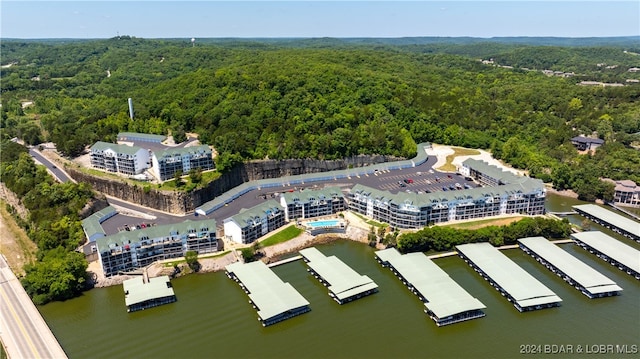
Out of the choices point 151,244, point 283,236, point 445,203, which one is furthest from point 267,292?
point 445,203

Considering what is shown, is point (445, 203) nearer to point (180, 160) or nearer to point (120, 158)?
point (180, 160)

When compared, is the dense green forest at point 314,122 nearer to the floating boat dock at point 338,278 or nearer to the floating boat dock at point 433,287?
the floating boat dock at point 433,287

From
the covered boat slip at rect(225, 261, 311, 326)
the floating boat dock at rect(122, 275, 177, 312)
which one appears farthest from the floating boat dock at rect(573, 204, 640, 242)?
the floating boat dock at rect(122, 275, 177, 312)

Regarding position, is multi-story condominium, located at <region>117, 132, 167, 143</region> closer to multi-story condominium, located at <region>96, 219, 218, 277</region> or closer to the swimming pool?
multi-story condominium, located at <region>96, 219, 218, 277</region>

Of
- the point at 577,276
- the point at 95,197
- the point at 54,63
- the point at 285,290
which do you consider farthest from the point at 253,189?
the point at 54,63

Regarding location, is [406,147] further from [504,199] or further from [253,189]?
[253,189]

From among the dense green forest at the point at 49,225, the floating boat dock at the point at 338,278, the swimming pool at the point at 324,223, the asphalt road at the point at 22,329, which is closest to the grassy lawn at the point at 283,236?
the swimming pool at the point at 324,223
